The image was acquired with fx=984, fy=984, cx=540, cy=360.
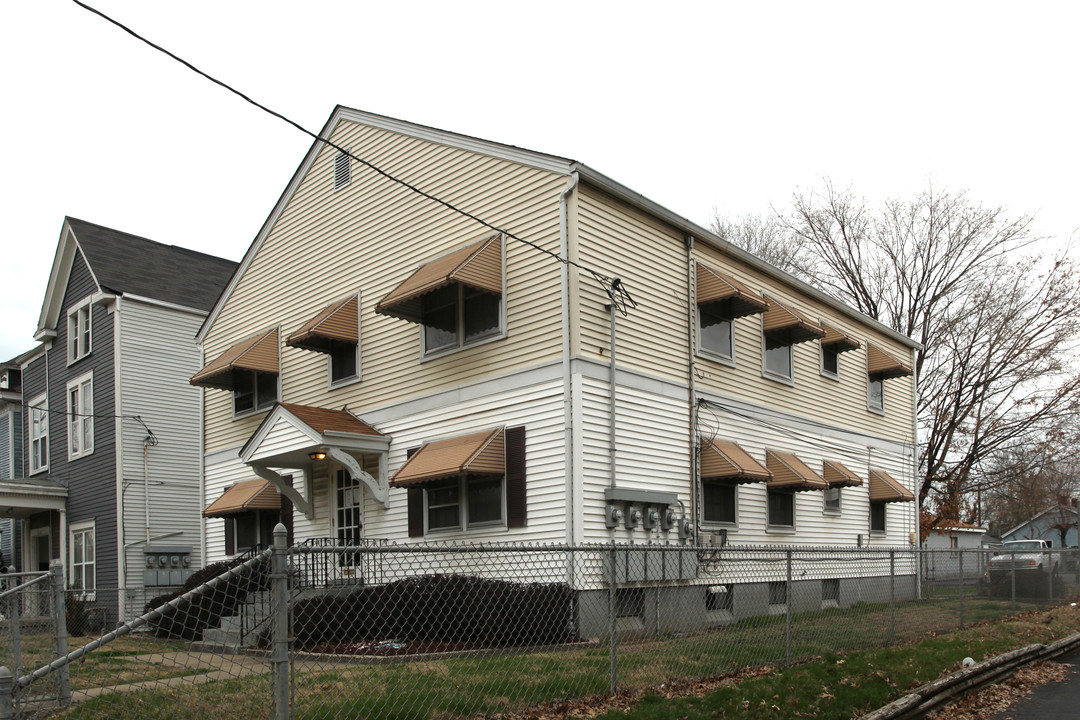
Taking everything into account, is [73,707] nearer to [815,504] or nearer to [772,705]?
[772,705]

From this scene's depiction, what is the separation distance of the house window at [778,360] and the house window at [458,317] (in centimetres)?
652

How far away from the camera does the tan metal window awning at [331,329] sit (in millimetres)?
Answer: 17766

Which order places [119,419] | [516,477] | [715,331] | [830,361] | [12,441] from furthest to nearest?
1. [12,441]
2. [119,419]
3. [830,361]
4. [715,331]
5. [516,477]

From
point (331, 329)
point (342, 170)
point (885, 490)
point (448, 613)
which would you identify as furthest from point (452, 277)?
point (885, 490)

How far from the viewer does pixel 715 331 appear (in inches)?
719

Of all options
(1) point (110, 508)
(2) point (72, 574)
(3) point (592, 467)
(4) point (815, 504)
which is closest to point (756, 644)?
(3) point (592, 467)

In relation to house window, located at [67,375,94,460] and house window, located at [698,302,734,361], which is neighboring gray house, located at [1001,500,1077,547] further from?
house window, located at [67,375,94,460]

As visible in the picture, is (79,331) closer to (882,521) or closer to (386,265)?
(386,265)

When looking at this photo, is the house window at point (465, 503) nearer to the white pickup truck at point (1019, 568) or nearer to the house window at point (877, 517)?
the white pickup truck at point (1019, 568)

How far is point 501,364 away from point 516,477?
5.98 ft

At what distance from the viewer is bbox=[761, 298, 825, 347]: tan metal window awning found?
63.2 ft

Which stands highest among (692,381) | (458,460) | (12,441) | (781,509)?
(692,381)

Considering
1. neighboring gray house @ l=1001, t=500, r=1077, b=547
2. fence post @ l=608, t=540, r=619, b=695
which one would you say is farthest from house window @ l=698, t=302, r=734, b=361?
neighboring gray house @ l=1001, t=500, r=1077, b=547

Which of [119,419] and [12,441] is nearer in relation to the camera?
[119,419]
